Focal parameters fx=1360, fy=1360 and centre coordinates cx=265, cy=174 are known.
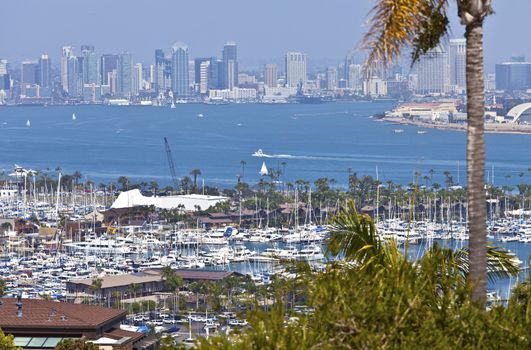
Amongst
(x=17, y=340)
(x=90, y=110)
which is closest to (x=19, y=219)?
(x=17, y=340)

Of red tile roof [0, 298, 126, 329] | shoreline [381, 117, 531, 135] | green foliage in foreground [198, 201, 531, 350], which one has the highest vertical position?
green foliage in foreground [198, 201, 531, 350]

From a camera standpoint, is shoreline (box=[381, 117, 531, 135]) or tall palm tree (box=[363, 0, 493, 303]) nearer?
tall palm tree (box=[363, 0, 493, 303])

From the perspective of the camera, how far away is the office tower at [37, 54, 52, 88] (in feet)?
633

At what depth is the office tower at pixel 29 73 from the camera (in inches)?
7584

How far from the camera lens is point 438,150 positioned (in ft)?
273

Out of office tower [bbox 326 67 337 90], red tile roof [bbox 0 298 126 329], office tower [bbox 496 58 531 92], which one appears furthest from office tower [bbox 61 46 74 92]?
red tile roof [bbox 0 298 126 329]

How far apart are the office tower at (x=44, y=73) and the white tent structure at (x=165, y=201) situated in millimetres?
148217

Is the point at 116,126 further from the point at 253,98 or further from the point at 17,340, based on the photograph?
the point at 17,340

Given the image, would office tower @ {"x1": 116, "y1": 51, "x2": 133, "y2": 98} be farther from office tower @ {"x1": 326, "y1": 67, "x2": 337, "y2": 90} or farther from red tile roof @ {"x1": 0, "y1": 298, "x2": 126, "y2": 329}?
red tile roof @ {"x1": 0, "y1": 298, "x2": 126, "y2": 329}

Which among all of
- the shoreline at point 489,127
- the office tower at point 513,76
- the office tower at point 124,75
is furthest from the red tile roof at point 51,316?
the office tower at point 124,75

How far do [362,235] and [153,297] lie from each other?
23.7 metres

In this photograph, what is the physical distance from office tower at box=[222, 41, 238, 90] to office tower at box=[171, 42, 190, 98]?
18.2ft

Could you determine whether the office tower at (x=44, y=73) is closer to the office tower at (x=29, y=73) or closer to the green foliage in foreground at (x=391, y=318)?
the office tower at (x=29, y=73)

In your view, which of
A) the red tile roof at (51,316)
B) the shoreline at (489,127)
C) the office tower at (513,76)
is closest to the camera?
the red tile roof at (51,316)
